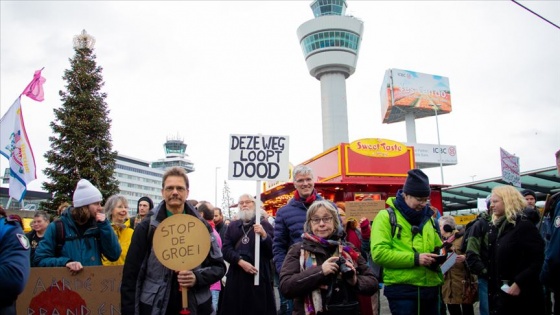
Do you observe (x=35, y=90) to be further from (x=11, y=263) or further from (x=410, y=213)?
(x=410, y=213)

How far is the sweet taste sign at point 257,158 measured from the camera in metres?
6.31

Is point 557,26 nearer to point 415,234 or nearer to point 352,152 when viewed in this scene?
point 415,234

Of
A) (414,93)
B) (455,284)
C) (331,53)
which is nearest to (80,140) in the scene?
(455,284)

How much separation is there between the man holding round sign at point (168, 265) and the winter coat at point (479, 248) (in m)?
3.77

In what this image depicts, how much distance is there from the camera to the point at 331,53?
2667 inches

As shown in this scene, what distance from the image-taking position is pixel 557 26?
21.7 feet

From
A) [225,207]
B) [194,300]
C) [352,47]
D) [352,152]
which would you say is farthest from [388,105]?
[194,300]

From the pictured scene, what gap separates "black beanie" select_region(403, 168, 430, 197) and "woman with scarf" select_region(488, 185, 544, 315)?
1.27 m

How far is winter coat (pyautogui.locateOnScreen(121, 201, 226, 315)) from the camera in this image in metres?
3.22

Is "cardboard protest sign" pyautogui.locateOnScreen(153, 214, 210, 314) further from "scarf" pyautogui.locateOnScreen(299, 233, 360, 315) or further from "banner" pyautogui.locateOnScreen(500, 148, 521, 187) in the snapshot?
"banner" pyautogui.locateOnScreen(500, 148, 521, 187)

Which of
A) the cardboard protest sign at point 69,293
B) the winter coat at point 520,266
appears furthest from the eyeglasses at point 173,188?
the winter coat at point 520,266

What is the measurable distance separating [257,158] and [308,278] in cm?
332

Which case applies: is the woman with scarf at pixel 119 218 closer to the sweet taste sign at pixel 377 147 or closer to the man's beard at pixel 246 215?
the man's beard at pixel 246 215

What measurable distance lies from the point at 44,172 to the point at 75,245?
21505mm
